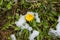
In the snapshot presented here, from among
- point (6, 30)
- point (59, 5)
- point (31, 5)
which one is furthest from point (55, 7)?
point (6, 30)

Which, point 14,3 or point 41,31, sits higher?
point 14,3

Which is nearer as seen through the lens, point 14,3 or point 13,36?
point 13,36

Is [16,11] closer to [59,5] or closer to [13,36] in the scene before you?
[13,36]

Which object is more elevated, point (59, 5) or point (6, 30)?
point (59, 5)

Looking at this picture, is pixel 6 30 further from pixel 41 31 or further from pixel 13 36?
pixel 41 31

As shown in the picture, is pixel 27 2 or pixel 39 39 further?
pixel 27 2

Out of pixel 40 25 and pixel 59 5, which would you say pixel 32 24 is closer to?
pixel 40 25

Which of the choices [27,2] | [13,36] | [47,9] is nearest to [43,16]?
[47,9]
